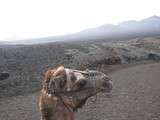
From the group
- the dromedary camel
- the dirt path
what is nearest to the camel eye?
the dromedary camel

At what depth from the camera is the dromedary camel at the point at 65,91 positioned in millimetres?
3072

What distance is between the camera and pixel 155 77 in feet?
82.7

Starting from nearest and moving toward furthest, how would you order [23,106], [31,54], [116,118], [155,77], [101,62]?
[116,118] < [23,106] < [155,77] < [101,62] < [31,54]

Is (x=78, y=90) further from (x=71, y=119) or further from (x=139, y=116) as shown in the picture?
(x=139, y=116)

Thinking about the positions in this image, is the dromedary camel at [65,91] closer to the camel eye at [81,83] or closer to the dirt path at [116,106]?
the camel eye at [81,83]

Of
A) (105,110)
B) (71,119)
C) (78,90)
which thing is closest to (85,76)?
(78,90)

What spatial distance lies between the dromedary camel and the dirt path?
11.1 meters

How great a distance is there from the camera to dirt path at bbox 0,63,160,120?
14.7m

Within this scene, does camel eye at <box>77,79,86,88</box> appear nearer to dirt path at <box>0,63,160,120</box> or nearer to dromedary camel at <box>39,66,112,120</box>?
dromedary camel at <box>39,66,112,120</box>

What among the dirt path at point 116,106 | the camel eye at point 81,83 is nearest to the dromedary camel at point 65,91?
the camel eye at point 81,83

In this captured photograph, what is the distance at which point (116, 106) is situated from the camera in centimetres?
1625

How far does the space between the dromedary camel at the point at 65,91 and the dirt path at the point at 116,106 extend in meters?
11.1

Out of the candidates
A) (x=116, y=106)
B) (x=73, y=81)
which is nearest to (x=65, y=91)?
(x=73, y=81)

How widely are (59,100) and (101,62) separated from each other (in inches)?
1283
